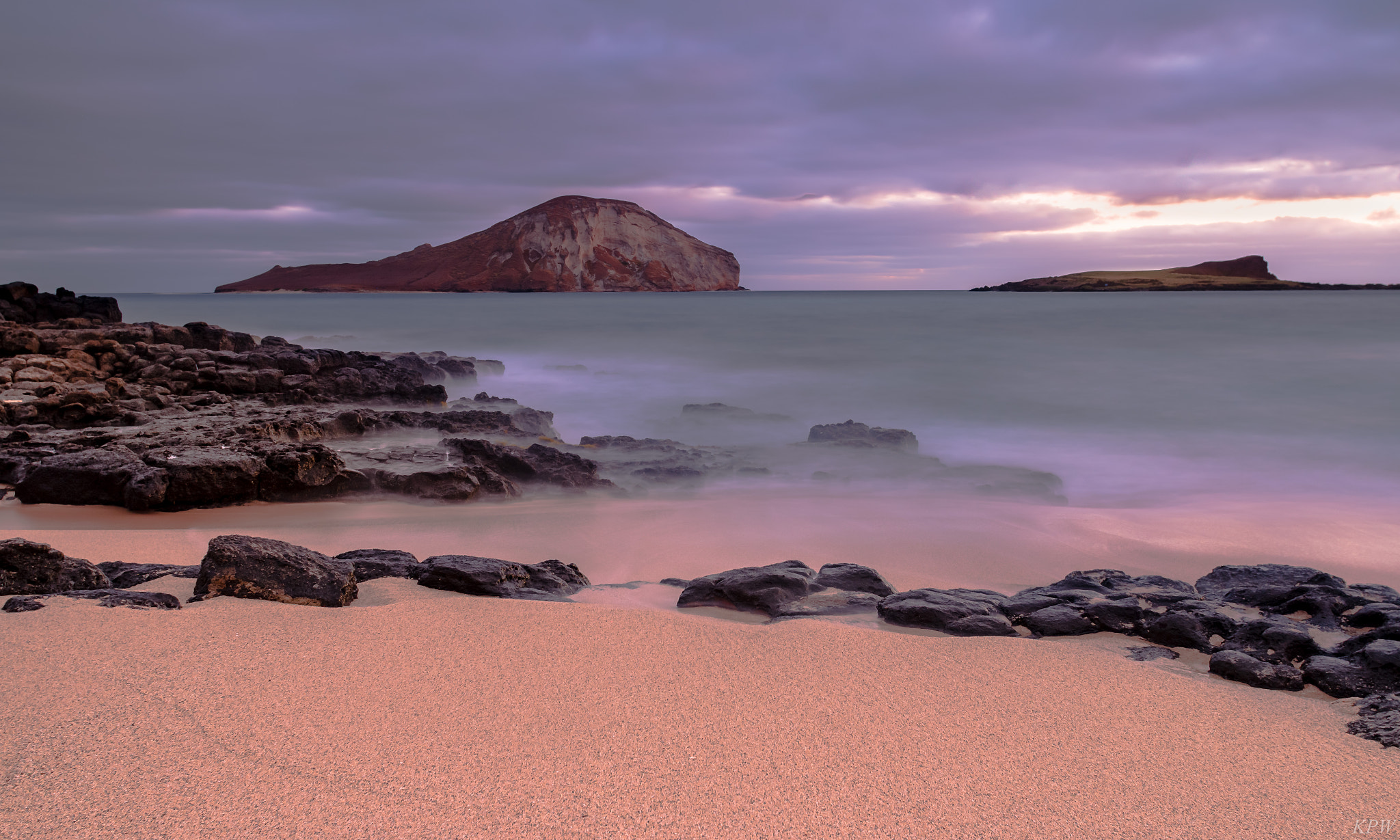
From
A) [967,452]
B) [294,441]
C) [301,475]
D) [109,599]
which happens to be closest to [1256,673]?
[109,599]

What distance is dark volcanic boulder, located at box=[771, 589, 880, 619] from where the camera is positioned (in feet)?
11.1

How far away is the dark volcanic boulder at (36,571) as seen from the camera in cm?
293

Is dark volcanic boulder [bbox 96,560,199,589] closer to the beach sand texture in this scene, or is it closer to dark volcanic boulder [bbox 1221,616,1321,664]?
the beach sand texture

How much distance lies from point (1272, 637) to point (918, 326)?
2880 cm

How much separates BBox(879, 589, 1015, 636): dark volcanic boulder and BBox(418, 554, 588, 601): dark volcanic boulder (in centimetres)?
149

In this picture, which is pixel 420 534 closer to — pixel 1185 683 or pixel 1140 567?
pixel 1185 683

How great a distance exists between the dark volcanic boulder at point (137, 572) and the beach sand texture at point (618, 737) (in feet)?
1.74

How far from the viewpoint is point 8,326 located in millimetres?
13203

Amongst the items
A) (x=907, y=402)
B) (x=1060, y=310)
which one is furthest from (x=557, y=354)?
(x=1060, y=310)

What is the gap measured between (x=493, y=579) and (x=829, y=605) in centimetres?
157

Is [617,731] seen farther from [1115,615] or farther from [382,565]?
[1115,615]

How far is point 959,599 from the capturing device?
3379 millimetres

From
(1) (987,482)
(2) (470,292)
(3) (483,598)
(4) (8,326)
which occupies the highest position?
(2) (470,292)

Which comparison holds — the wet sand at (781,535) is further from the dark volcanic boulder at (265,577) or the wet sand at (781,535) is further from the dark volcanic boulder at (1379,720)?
the dark volcanic boulder at (1379,720)
